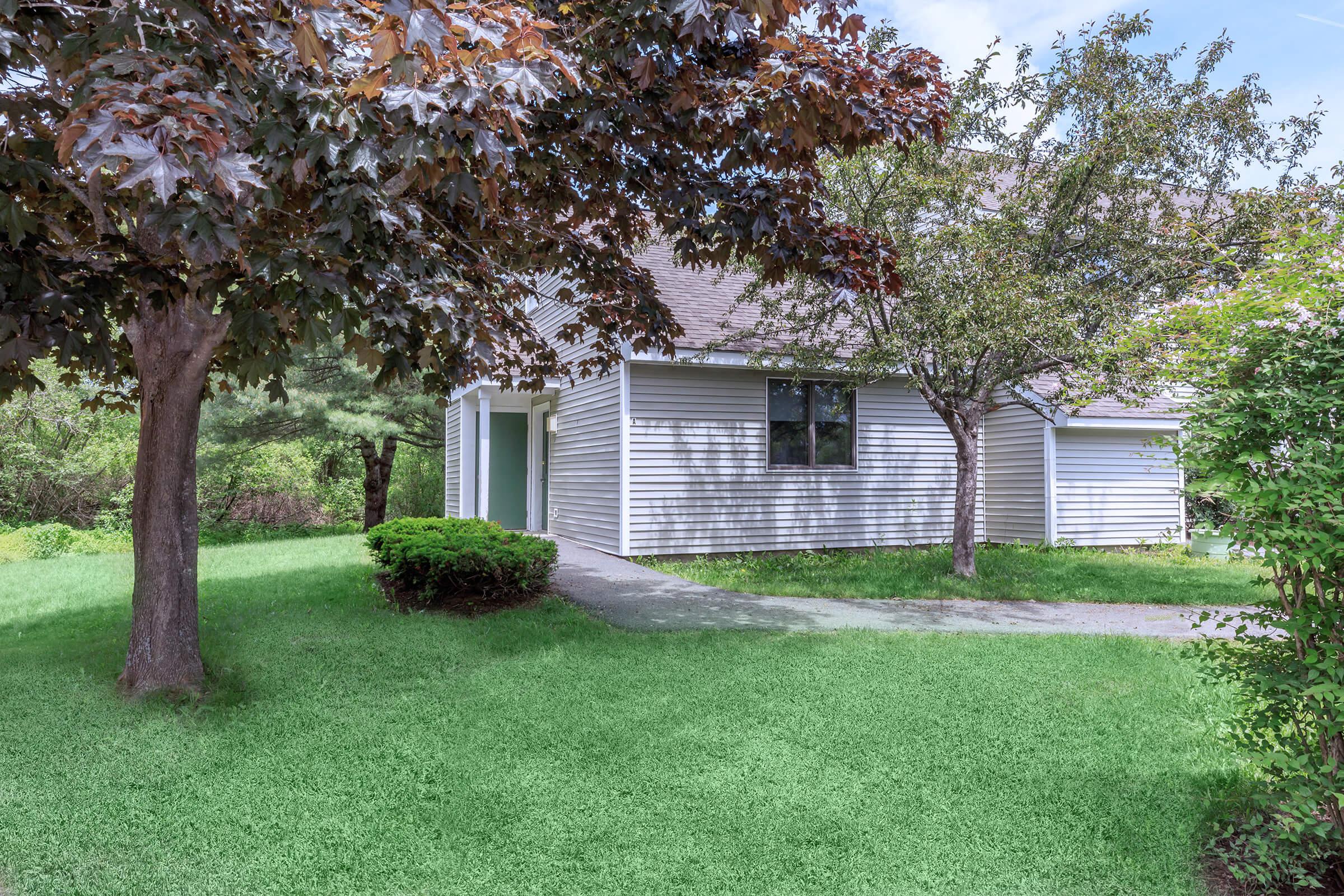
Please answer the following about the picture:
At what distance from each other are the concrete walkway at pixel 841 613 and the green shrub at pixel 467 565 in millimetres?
605

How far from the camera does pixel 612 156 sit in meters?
5.42

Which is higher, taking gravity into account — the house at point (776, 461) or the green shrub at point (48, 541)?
the house at point (776, 461)

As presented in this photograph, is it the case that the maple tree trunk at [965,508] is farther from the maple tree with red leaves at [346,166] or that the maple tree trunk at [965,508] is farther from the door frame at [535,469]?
the door frame at [535,469]

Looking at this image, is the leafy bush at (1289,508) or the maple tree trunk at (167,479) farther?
the maple tree trunk at (167,479)

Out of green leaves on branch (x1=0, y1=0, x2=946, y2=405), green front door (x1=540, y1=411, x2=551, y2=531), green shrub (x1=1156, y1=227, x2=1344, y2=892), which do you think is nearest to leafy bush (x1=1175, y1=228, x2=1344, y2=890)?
green shrub (x1=1156, y1=227, x2=1344, y2=892)

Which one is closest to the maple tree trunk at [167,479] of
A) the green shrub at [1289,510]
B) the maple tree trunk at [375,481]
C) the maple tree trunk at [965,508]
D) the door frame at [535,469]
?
the green shrub at [1289,510]

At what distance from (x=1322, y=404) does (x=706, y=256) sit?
3.94 meters

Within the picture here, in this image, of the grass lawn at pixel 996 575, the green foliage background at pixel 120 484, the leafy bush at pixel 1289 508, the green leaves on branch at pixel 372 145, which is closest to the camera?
the leafy bush at pixel 1289 508

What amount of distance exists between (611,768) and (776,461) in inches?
339

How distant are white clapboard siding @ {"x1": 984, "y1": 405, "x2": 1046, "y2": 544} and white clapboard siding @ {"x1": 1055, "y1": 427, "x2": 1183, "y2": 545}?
29 cm

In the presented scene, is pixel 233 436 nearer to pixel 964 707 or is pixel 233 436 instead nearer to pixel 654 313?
pixel 654 313

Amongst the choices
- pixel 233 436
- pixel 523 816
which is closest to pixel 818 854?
pixel 523 816

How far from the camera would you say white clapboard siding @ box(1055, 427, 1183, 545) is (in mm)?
13062

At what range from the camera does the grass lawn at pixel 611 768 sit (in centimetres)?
296
